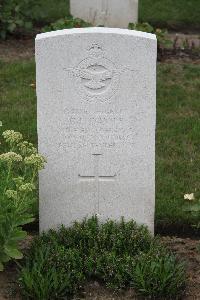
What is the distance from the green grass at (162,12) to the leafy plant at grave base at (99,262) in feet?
17.9

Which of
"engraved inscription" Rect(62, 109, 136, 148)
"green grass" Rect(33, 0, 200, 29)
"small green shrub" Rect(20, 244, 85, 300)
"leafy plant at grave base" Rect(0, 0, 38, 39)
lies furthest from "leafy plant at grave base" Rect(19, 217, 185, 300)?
"green grass" Rect(33, 0, 200, 29)

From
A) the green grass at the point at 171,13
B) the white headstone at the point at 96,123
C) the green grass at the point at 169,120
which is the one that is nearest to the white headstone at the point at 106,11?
the green grass at the point at 171,13

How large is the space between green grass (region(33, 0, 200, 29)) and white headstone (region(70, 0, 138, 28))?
0.62 m

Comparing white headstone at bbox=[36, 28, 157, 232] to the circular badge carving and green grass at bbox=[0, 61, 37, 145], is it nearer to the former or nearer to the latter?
the circular badge carving

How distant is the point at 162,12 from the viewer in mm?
10305

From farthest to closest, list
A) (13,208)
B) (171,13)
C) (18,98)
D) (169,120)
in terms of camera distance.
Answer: (171,13) → (18,98) → (169,120) → (13,208)

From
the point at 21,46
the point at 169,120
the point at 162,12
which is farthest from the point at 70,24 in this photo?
the point at 162,12

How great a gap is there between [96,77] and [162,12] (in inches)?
242

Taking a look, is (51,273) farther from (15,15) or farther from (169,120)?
(15,15)

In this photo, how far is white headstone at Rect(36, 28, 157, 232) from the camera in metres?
4.32

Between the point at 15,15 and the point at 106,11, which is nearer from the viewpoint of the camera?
the point at 15,15

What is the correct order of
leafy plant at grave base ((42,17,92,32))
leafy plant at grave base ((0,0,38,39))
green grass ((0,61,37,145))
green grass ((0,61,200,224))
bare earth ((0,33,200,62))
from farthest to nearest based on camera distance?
1. leafy plant at grave base ((0,0,38,39))
2. bare earth ((0,33,200,62))
3. leafy plant at grave base ((42,17,92,32))
4. green grass ((0,61,37,145))
5. green grass ((0,61,200,224))

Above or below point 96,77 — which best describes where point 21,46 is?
below

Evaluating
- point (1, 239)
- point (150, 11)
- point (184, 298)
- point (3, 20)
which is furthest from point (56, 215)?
point (150, 11)
